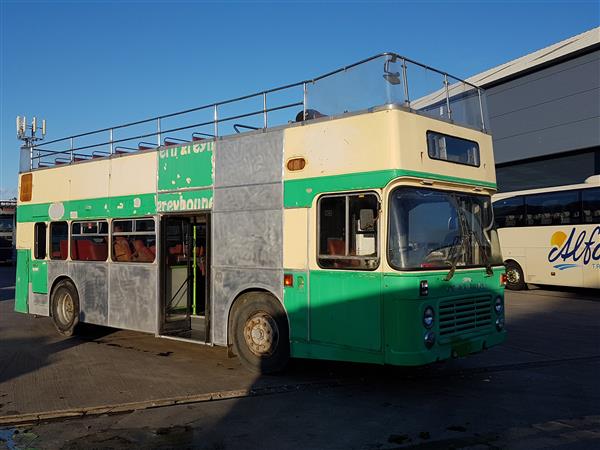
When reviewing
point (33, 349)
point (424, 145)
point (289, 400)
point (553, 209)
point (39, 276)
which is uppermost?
point (553, 209)

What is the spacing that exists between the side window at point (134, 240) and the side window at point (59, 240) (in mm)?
1579

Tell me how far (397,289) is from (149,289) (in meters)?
4.57

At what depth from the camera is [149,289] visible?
30.0ft

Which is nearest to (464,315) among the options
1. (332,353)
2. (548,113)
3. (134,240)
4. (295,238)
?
(332,353)

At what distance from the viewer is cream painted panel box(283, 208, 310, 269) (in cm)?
716

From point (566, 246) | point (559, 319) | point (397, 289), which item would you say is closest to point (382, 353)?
point (397, 289)

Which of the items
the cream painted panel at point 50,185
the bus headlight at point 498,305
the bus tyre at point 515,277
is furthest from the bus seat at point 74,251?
the bus tyre at point 515,277

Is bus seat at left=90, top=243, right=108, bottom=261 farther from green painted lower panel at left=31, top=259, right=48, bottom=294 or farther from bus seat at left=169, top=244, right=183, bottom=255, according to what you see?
green painted lower panel at left=31, top=259, right=48, bottom=294

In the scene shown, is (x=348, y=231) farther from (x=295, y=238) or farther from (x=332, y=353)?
(x=332, y=353)

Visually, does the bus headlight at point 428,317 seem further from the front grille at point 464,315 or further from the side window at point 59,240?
the side window at point 59,240

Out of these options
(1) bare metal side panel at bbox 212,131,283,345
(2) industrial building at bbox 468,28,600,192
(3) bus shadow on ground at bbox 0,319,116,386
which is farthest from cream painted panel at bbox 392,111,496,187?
(2) industrial building at bbox 468,28,600,192

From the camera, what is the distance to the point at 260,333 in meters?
7.67

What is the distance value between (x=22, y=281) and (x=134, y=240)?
12.5 ft

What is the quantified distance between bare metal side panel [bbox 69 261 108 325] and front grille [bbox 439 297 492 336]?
604cm
